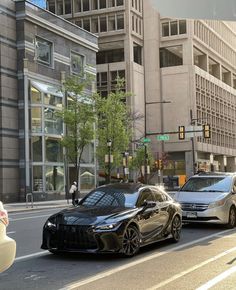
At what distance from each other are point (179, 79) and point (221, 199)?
203ft

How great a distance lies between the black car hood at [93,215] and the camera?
34.0 feet

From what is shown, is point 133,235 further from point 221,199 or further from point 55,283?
point 221,199

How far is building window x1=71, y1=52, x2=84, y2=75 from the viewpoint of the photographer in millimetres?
48938

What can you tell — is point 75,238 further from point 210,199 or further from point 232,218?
point 232,218

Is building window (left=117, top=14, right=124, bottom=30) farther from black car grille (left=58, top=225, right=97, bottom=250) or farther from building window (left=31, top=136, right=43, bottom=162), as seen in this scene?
black car grille (left=58, top=225, right=97, bottom=250)

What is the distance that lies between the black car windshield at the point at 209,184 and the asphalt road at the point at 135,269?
4.23 metres

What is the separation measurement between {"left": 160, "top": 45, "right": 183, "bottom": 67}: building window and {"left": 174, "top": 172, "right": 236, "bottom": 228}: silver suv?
61933mm

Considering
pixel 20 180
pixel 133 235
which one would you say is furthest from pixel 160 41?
pixel 133 235

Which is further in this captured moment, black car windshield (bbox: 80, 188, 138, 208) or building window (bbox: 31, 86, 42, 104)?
building window (bbox: 31, 86, 42, 104)

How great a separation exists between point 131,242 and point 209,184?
23.9 feet

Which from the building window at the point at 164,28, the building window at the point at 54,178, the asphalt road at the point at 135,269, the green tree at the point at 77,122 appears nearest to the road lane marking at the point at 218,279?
the asphalt road at the point at 135,269

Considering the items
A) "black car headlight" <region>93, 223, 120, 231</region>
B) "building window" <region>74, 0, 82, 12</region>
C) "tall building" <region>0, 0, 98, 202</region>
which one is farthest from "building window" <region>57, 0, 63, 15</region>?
"black car headlight" <region>93, 223, 120, 231</region>

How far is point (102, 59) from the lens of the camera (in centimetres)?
7888

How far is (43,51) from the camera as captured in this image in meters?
44.7
